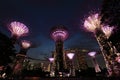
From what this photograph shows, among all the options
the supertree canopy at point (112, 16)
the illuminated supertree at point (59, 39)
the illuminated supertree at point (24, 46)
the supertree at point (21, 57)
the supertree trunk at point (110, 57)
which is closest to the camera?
the supertree canopy at point (112, 16)

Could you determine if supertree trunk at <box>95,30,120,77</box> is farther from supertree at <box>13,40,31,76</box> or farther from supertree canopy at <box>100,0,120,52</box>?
supertree at <box>13,40,31,76</box>

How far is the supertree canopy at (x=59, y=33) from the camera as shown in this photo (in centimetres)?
8744

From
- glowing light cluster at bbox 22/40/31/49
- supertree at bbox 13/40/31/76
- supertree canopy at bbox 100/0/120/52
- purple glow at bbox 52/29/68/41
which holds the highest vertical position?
purple glow at bbox 52/29/68/41

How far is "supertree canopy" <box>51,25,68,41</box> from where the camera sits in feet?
287

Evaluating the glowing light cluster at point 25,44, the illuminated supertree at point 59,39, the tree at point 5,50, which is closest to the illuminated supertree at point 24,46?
the glowing light cluster at point 25,44

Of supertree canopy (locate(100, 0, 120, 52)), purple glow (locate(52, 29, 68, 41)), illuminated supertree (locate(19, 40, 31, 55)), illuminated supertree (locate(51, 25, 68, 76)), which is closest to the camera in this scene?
supertree canopy (locate(100, 0, 120, 52))

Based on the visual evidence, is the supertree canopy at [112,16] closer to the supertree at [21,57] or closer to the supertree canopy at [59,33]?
the supertree at [21,57]

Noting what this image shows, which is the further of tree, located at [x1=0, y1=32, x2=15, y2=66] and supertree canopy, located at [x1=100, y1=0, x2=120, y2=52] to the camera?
tree, located at [x1=0, y1=32, x2=15, y2=66]

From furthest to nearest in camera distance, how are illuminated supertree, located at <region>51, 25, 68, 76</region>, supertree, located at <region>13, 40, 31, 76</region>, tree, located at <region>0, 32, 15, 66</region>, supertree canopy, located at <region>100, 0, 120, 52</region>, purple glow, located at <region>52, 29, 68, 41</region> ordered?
purple glow, located at <region>52, 29, 68, 41</region>, illuminated supertree, located at <region>51, 25, 68, 76</region>, supertree, located at <region>13, 40, 31, 76</region>, tree, located at <region>0, 32, 15, 66</region>, supertree canopy, located at <region>100, 0, 120, 52</region>

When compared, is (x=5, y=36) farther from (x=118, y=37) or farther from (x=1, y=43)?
(x=118, y=37)

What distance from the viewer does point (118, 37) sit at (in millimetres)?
19781

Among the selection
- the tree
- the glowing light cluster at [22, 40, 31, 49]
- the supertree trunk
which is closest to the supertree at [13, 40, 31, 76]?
the glowing light cluster at [22, 40, 31, 49]

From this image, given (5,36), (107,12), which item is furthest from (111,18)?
(5,36)

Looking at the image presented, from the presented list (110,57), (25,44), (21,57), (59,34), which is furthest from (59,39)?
(110,57)
